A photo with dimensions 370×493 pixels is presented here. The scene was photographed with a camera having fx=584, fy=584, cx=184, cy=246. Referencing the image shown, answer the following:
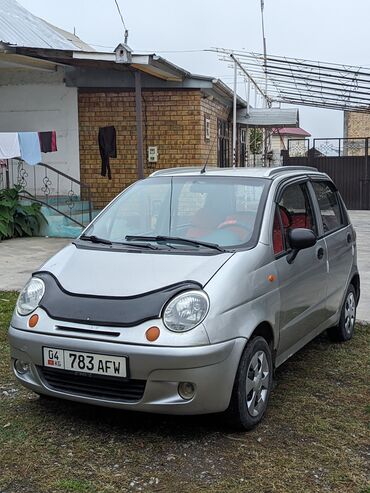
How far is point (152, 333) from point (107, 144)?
10075 millimetres

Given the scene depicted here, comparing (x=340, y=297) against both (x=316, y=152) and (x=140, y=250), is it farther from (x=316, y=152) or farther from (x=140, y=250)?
(x=316, y=152)

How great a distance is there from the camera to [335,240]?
5035mm

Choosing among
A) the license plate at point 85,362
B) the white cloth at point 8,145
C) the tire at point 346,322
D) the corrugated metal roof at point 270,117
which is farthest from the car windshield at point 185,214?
the corrugated metal roof at point 270,117

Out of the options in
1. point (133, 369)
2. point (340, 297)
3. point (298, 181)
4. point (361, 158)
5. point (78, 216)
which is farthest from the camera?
point (361, 158)

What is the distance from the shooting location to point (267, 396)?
3.67 meters

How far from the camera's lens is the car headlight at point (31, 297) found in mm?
3553

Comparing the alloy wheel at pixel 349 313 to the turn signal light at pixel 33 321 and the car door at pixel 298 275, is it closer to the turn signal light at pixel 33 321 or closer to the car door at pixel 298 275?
the car door at pixel 298 275

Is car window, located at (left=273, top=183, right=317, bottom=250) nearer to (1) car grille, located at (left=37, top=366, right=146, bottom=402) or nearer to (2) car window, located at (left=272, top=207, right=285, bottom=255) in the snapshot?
(2) car window, located at (left=272, top=207, right=285, bottom=255)

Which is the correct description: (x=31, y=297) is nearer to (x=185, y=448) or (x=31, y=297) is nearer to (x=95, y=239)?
(x=95, y=239)

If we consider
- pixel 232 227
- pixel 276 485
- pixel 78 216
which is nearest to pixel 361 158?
pixel 78 216

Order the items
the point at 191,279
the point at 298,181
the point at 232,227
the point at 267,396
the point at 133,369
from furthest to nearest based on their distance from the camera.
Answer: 1. the point at 298,181
2. the point at 232,227
3. the point at 267,396
4. the point at 191,279
5. the point at 133,369

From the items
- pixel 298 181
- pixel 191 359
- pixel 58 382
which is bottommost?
pixel 58 382

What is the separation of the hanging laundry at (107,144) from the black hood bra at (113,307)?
31.6 ft

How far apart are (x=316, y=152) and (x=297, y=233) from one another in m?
17.8
